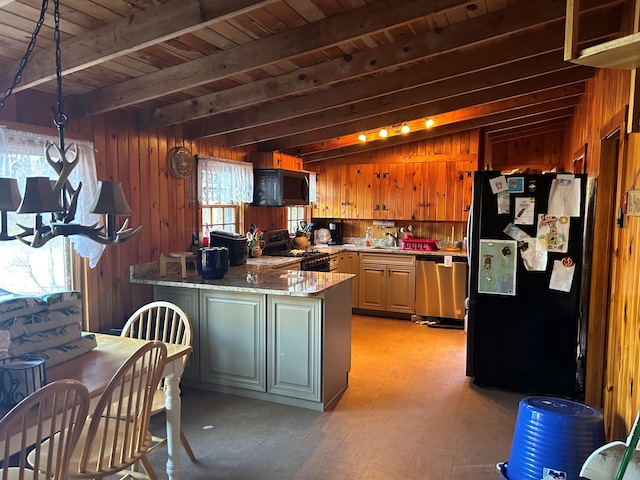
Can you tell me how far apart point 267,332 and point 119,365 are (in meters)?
1.42

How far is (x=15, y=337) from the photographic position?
1911 mm

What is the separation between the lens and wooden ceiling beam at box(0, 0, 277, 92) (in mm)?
2034

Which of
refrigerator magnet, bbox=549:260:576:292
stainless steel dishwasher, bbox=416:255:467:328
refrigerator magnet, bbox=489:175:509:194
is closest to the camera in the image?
refrigerator magnet, bbox=549:260:576:292

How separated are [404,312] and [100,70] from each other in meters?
4.24

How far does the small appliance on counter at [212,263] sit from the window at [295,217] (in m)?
2.65

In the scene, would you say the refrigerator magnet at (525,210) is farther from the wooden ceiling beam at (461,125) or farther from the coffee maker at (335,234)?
the coffee maker at (335,234)

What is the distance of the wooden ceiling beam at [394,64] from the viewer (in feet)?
9.16

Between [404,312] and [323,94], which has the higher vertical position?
[323,94]

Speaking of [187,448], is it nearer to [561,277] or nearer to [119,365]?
[119,365]

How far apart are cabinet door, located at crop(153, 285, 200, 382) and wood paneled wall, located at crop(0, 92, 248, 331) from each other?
28 cm

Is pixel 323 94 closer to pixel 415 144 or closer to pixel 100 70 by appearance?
pixel 100 70

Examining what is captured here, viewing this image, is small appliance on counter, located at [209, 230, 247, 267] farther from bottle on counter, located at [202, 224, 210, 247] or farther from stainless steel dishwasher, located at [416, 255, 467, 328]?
stainless steel dishwasher, located at [416, 255, 467, 328]

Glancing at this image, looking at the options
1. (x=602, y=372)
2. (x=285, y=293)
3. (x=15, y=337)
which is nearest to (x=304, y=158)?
(x=285, y=293)

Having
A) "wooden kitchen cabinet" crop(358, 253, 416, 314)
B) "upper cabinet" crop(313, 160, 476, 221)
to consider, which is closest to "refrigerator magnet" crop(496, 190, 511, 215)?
"wooden kitchen cabinet" crop(358, 253, 416, 314)
